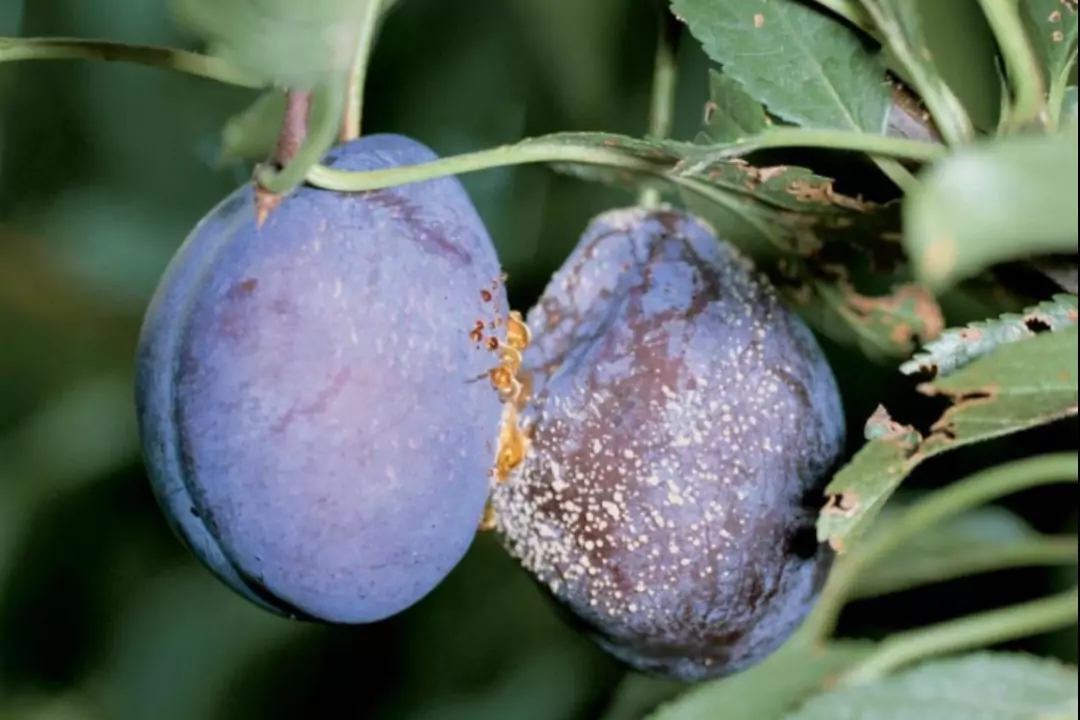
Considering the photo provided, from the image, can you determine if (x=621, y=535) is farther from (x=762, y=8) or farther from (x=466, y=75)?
(x=466, y=75)

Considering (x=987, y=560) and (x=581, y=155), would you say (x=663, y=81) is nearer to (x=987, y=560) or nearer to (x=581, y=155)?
(x=581, y=155)

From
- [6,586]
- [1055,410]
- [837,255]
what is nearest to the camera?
[1055,410]

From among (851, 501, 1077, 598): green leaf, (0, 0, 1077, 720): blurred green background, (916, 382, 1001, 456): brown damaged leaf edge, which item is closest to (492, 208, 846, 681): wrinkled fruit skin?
(916, 382, 1001, 456): brown damaged leaf edge

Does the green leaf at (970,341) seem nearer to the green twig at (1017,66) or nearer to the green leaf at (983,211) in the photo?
the green twig at (1017,66)

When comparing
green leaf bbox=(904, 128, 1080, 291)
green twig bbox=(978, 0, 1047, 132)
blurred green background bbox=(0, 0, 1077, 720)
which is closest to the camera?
green leaf bbox=(904, 128, 1080, 291)

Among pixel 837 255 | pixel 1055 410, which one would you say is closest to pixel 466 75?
pixel 837 255

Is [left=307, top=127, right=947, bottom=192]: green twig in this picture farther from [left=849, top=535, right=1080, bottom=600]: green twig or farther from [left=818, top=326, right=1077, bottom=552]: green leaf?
[left=849, top=535, right=1080, bottom=600]: green twig
